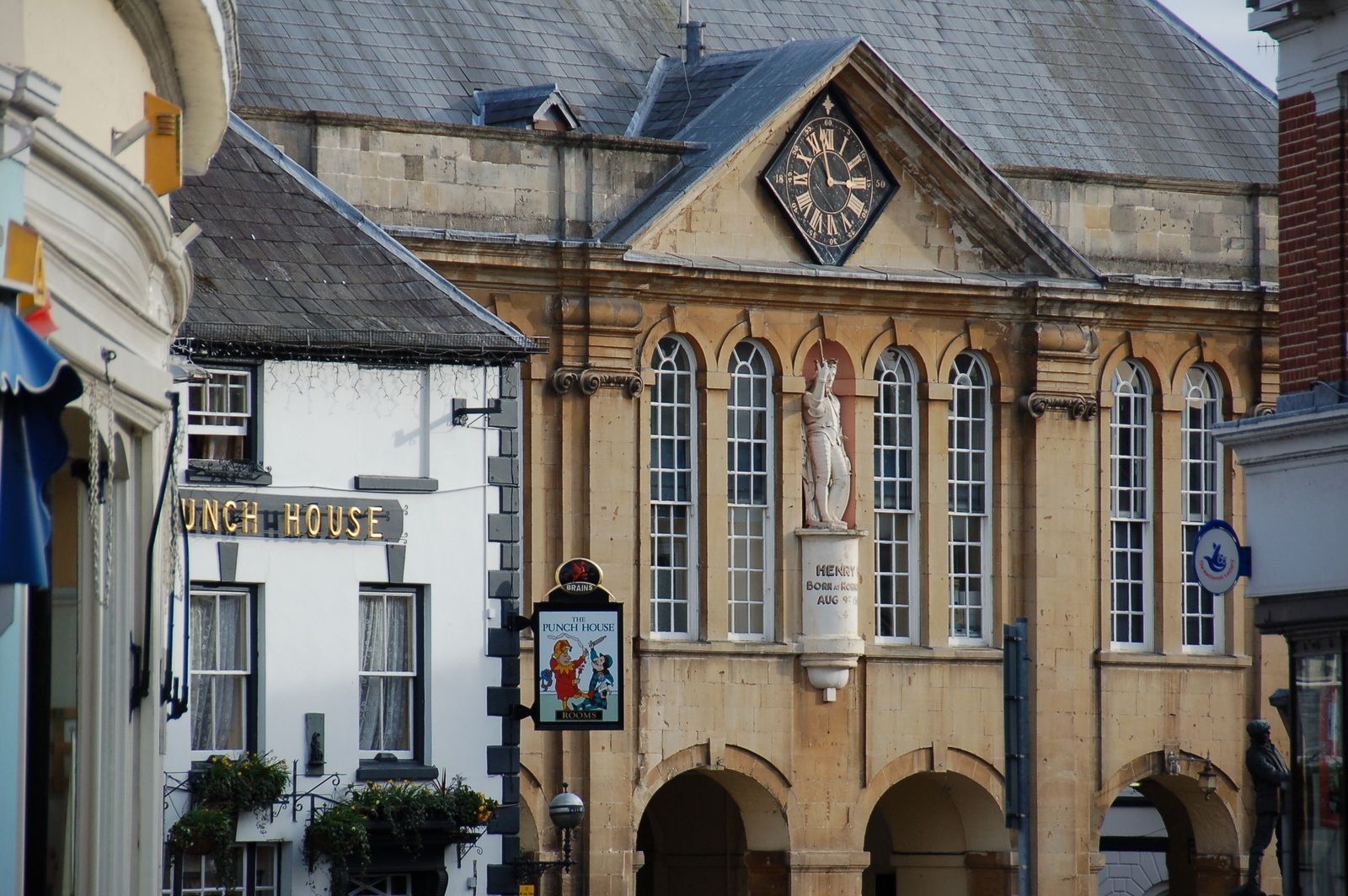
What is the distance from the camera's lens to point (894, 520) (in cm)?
3591

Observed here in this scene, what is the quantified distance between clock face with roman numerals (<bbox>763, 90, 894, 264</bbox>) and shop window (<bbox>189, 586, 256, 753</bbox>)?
11335mm

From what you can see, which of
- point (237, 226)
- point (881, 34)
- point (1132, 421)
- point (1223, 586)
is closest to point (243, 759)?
point (237, 226)

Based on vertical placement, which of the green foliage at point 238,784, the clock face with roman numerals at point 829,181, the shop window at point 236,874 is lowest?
the shop window at point 236,874

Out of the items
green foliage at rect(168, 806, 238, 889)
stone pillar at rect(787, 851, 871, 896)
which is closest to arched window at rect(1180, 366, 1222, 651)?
stone pillar at rect(787, 851, 871, 896)

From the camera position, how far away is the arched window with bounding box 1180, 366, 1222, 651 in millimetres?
37594

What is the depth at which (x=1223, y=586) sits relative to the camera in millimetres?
22453

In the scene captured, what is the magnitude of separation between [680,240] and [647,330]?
1146 millimetres

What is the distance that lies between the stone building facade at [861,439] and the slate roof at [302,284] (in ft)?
14.3

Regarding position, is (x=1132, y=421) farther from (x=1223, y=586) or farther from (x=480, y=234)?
(x=1223, y=586)

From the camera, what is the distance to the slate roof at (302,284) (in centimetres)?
2633

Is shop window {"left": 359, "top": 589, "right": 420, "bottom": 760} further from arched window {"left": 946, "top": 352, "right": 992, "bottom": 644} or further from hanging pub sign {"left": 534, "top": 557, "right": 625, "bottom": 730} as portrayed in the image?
arched window {"left": 946, "top": 352, "right": 992, "bottom": 644}

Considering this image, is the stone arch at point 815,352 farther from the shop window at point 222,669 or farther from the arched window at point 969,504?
the shop window at point 222,669

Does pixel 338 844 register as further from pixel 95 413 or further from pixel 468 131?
pixel 95 413

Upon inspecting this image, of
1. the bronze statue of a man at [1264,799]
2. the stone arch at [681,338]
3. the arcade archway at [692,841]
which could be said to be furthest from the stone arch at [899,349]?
the bronze statue of a man at [1264,799]
